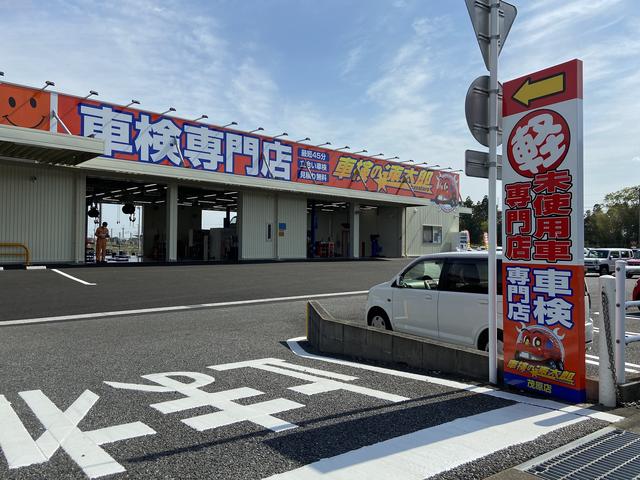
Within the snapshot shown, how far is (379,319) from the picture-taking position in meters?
7.93

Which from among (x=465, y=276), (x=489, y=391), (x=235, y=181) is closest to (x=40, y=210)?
(x=235, y=181)

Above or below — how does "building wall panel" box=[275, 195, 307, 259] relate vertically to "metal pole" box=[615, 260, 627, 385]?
above

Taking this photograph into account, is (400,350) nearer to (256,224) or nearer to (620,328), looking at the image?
(620,328)

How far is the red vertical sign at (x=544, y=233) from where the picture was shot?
434 centimetres

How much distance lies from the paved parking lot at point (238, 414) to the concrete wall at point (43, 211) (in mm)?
11142

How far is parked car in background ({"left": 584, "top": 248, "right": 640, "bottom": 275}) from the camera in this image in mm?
26023

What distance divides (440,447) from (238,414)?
5.53 feet

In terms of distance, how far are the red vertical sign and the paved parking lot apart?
384mm

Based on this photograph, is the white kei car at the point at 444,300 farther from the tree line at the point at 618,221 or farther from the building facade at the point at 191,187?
the tree line at the point at 618,221

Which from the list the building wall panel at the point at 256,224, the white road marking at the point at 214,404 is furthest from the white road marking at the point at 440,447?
the building wall panel at the point at 256,224

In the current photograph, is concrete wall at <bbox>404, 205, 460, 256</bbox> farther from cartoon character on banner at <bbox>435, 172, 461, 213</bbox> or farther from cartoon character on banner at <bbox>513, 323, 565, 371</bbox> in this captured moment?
cartoon character on banner at <bbox>513, 323, 565, 371</bbox>

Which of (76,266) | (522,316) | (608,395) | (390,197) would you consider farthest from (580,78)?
(390,197)

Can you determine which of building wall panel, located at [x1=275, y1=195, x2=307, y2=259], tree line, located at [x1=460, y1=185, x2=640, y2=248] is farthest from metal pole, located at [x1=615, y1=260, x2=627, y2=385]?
tree line, located at [x1=460, y1=185, x2=640, y2=248]

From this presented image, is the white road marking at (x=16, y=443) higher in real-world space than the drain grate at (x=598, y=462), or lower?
lower
